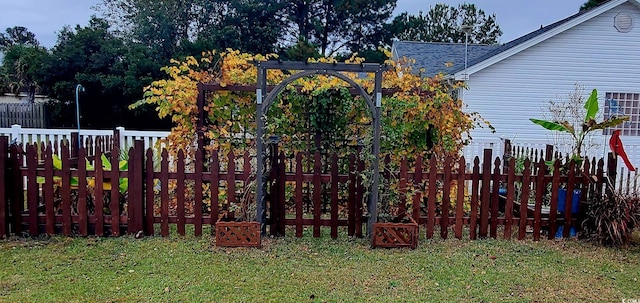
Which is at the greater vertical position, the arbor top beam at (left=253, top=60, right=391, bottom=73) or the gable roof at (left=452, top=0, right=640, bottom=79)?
the gable roof at (left=452, top=0, right=640, bottom=79)

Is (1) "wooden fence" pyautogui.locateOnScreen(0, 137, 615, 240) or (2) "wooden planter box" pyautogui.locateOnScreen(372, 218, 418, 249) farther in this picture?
(1) "wooden fence" pyautogui.locateOnScreen(0, 137, 615, 240)

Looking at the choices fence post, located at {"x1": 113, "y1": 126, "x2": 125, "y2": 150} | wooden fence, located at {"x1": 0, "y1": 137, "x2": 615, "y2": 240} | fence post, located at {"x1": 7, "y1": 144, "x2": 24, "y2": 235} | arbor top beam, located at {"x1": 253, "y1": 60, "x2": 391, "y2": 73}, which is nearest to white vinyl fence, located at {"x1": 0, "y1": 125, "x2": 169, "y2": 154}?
fence post, located at {"x1": 113, "y1": 126, "x2": 125, "y2": 150}

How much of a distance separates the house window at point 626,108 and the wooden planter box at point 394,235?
9.76 metres

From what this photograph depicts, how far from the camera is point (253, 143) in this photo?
603 centimetres

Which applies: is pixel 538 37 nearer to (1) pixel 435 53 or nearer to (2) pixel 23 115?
(1) pixel 435 53

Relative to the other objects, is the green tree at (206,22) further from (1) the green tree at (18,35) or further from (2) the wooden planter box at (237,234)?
(1) the green tree at (18,35)

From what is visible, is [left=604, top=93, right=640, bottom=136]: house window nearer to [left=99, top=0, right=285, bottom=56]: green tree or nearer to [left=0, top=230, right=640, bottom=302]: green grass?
[left=0, top=230, right=640, bottom=302]: green grass

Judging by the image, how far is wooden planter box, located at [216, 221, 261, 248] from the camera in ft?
15.0

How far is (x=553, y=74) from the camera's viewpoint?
1180 cm

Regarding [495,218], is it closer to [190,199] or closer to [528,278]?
[528,278]

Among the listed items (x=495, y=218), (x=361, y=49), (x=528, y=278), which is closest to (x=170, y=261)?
(x=528, y=278)

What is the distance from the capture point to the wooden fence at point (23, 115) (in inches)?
684

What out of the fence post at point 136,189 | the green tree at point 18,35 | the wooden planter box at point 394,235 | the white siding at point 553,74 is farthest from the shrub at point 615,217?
the green tree at point 18,35

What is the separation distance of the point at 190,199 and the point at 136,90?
14.2 m
